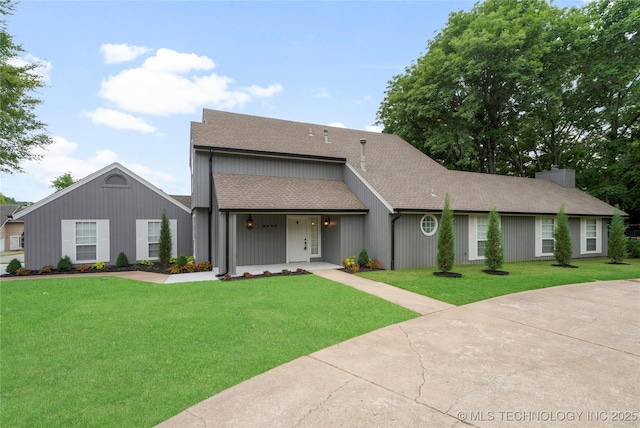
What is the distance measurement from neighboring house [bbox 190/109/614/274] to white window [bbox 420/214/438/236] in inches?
1.6

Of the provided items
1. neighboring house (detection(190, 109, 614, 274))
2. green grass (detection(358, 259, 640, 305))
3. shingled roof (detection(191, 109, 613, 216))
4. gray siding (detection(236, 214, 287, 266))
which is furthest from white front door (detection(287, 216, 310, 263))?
green grass (detection(358, 259, 640, 305))

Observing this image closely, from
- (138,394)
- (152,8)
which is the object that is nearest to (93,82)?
(152,8)

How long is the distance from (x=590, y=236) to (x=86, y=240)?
24894 mm

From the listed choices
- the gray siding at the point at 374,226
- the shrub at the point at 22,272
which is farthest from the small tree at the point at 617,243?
the shrub at the point at 22,272

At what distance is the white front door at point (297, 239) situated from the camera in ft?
45.1

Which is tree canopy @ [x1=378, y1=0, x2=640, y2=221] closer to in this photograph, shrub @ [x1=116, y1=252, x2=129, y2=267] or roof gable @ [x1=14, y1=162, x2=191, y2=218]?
roof gable @ [x1=14, y1=162, x2=191, y2=218]

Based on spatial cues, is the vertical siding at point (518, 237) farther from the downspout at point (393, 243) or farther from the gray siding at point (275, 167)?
the gray siding at point (275, 167)

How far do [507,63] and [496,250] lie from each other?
13.9 metres

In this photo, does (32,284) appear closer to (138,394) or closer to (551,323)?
(138,394)

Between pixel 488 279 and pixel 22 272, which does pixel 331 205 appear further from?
pixel 22 272

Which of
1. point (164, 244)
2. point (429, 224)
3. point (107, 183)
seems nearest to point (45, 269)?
point (107, 183)

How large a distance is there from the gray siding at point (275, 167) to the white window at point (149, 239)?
3.89m

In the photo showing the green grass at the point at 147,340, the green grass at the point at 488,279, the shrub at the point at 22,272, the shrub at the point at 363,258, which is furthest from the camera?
the shrub at the point at 363,258

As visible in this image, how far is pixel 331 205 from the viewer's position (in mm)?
12406
